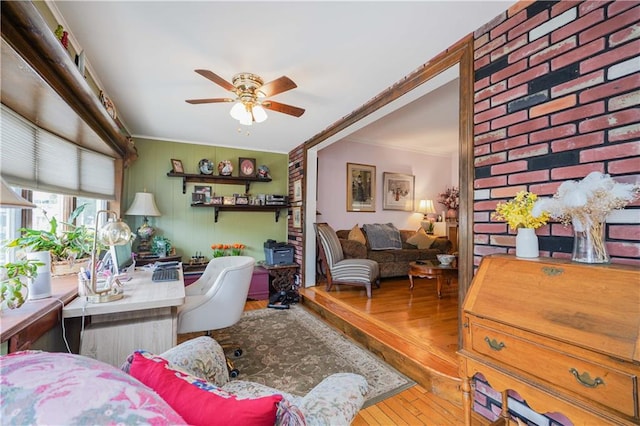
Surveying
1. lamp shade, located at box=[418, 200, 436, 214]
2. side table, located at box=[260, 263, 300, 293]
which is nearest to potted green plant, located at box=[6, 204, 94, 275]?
side table, located at box=[260, 263, 300, 293]

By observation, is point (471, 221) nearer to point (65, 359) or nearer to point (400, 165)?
point (65, 359)

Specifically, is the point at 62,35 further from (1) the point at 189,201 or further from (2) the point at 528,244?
(1) the point at 189,201

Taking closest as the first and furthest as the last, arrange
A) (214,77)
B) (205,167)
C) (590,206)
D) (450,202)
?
(590,206)
(214,77)
(205,167)
(450,202)

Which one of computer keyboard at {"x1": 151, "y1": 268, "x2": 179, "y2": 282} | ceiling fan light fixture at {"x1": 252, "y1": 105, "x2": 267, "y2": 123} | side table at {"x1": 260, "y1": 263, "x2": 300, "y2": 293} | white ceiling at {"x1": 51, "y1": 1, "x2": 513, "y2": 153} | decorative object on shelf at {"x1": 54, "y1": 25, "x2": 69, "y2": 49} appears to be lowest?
side table at {"x1": 260, "y1": 263, "x2": 300, "y2": 293}

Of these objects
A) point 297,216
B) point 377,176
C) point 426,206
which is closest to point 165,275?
point 297,216

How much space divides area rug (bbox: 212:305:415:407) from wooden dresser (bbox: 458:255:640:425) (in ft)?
2.94

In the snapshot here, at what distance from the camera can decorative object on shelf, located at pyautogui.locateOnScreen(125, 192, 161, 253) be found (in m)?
3.65

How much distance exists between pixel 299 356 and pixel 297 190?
8.53ft

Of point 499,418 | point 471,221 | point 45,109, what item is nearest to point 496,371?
point 499,418

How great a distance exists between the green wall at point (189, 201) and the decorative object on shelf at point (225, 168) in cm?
14

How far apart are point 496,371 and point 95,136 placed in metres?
3.30

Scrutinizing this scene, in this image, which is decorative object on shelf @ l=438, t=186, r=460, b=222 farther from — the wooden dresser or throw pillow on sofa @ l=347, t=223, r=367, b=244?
the wooden dresser

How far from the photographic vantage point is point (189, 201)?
4262mm

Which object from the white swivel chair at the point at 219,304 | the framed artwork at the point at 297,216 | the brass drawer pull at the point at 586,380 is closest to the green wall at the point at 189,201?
the framed artwork at the point at 297,216
